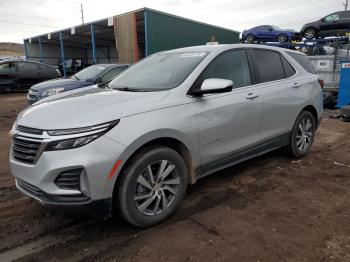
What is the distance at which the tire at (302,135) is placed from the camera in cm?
492

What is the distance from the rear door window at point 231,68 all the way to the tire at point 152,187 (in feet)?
3.42

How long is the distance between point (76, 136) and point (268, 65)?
299 cm

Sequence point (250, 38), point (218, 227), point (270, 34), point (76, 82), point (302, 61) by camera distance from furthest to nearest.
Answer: point (250, 38) → point (270, 34) → point (76, 82) → point (302, 61) → point (218, 227)

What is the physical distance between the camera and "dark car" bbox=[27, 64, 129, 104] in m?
8.31

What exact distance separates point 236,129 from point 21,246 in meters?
2.53

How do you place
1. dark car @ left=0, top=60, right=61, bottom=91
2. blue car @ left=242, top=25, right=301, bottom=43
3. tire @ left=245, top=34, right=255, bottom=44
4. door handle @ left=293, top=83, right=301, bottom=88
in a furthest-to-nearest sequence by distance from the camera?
tire @ left=245, top=34, right=255, bottom=44
blue car @ left=242, top=25, right=301, bottom=43
dark car @ left=0, top=60, right=61, bottom=91
door handle @ left=293, top=83, right=301, bottom=88

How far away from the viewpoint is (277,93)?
14.4ft

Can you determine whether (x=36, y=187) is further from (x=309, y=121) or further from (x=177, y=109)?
(x=309, y=121)

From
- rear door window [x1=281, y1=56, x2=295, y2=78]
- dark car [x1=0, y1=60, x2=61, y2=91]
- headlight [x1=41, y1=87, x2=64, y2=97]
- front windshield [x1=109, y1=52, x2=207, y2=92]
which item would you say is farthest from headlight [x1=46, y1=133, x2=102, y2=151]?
dark car [x1=0, y1=60, x2=61, y2=91]

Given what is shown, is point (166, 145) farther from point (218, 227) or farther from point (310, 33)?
point (310, 33)

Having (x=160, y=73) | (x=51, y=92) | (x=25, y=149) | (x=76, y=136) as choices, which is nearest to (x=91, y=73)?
(x=51, y=92)

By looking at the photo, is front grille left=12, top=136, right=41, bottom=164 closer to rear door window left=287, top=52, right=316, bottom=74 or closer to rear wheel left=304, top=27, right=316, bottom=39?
rear door window left=287, top=52, right=316, bottom=74

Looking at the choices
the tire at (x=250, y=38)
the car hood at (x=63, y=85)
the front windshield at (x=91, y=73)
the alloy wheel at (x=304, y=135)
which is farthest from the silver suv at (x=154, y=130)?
the tire at (x=250, y=38)

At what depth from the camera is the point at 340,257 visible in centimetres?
267
